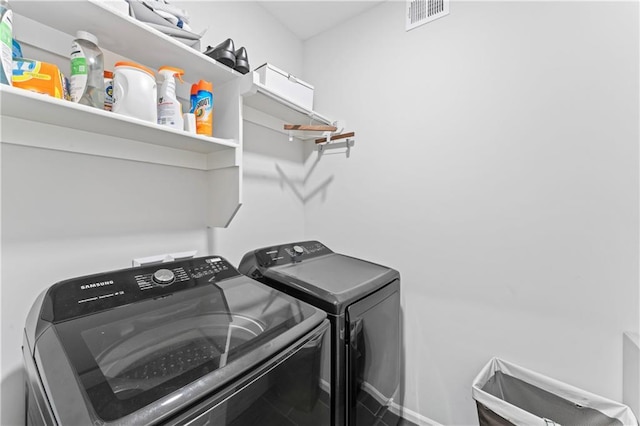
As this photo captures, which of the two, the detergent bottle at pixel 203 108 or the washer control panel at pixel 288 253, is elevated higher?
the detergent bottle at pixel 203 108

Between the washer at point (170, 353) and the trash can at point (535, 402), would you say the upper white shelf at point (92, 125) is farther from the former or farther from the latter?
the trash can at point (535, 402)

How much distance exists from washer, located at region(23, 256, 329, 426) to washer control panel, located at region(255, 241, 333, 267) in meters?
0.31

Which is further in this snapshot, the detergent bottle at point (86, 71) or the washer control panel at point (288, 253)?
the washer control panel at point (288, 253)

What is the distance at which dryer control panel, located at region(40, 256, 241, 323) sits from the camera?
0.80 meters

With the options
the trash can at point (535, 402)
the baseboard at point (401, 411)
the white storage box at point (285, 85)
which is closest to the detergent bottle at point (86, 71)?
the white storage box at point (285, 85)

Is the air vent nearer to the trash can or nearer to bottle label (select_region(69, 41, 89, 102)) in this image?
bottle label (select_region(69, 41, 89, 102))

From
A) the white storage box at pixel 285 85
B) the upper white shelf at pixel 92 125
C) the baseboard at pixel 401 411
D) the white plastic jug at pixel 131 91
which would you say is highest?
the white storage box at pixel 285 85

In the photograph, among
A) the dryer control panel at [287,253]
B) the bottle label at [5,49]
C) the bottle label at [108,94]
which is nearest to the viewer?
the bottle label at [5,49]

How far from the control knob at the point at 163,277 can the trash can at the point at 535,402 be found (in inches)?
57.1

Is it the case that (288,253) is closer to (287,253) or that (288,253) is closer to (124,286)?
(287,253)

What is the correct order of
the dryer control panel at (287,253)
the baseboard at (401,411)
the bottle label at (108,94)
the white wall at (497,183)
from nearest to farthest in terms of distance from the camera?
the bottle label at (108,94)
the white wall at (497,183)
the baseboard at (401,411)
the dryer control panel at (287,253)

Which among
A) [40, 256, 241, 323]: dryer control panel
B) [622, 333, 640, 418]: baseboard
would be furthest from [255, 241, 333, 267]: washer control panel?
[622, 333, 640, 418]: baseboard

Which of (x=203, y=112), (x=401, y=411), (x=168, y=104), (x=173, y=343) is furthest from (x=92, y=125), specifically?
(x=401, y=411)

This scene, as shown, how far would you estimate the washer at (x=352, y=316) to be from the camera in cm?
104
